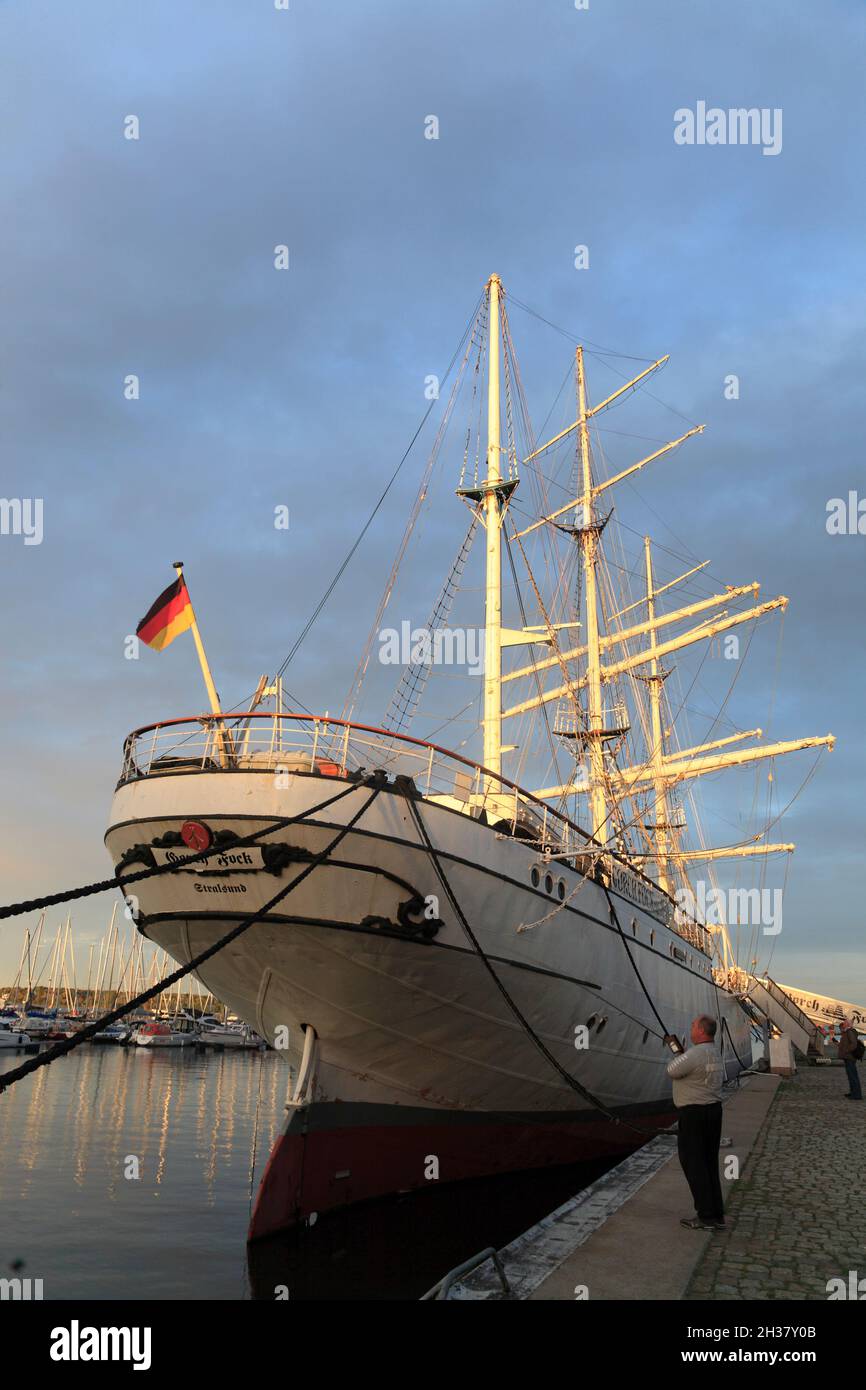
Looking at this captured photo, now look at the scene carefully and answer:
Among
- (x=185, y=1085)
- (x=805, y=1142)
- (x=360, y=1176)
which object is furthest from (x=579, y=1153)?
(x=185, y=1085)

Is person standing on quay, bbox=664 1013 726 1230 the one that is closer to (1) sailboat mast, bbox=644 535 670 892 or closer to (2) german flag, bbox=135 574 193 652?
(2) german flag, bbox=135 574 193 652

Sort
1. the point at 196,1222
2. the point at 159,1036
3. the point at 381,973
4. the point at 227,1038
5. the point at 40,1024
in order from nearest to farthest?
the point at 381,973 < the point at 196,1222 < the point at 159,1036 < the point at 40,1024 < the point at 227,1038

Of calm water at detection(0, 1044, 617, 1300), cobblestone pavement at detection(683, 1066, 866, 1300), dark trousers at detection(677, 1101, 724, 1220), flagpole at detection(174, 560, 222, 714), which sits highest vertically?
flagpole at detection(174, 560, 222, 714)

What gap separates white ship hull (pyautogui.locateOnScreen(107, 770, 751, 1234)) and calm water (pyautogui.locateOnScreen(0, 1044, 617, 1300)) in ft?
1.53

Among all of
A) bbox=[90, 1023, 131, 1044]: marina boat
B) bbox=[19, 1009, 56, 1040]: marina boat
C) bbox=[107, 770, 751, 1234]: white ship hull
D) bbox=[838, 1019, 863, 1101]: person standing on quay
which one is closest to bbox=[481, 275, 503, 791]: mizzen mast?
bbox=[107, 770, 751, 1234]: white ship hull

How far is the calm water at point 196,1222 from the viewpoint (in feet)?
33.4

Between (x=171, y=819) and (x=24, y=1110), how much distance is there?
24.8 meters

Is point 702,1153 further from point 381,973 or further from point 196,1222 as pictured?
point 196,1222

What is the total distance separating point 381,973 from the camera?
11.2 metres

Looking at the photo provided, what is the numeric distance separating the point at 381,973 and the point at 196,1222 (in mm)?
6331

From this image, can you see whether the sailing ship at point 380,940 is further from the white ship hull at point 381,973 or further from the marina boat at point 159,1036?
the marina boat at point 159,1036

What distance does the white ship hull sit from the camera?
1077 centimetres

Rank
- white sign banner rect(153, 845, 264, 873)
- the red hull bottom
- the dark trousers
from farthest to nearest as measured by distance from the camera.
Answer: the red hull bottom < white sign banner rect(153, 845, 264, 873) < the dark trousers

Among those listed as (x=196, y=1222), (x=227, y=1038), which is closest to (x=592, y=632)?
(x=196, y=1222)
